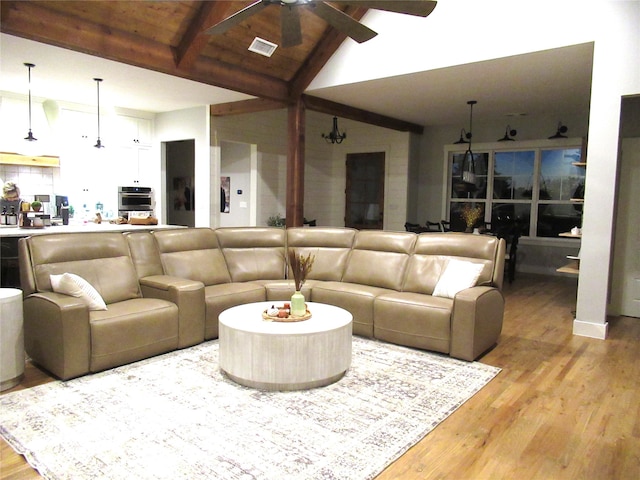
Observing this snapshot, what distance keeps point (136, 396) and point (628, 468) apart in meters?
2.71

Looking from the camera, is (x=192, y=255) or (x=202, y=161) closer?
(x=192, y=255)

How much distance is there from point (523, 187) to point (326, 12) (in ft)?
20.6

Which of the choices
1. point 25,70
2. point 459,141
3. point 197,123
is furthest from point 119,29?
point 459,141

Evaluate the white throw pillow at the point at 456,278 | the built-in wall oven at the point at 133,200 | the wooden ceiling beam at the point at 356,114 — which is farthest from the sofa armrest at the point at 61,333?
the built-in wall oven at the point at 133,200

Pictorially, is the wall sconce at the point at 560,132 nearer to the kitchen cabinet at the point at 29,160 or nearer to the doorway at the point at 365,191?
the doorway at the point at 365,191

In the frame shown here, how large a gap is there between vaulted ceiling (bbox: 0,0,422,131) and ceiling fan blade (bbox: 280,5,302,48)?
3.99 feet

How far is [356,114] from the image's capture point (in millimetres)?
7398

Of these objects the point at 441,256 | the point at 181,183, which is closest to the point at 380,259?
the point at 441,256

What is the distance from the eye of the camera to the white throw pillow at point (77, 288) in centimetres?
323

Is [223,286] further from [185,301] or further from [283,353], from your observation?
[283,353]

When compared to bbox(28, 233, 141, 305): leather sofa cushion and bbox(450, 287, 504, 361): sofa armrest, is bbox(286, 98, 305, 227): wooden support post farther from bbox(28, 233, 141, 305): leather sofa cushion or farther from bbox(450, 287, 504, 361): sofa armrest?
bbox(450, 287, 504, 361): sofa armrest

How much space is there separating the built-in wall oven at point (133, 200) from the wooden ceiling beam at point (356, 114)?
340 centimetres

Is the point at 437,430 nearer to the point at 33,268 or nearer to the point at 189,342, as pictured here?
the point at 189,342

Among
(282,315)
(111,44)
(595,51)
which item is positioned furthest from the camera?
(111,44)
